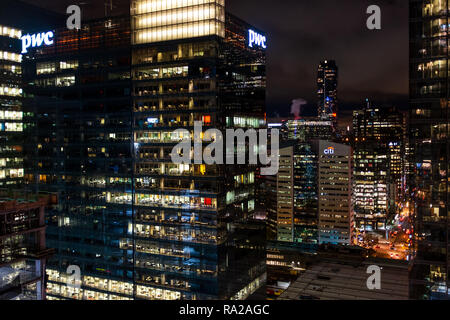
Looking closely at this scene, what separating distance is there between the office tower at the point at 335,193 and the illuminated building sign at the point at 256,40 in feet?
346

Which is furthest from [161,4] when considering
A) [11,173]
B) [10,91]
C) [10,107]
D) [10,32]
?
[11,173]

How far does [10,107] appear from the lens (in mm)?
77688

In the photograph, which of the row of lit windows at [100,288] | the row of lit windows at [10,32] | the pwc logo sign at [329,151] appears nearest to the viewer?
the row of lit windows at [100,288]

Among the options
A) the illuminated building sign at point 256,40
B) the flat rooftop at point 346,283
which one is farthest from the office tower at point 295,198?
the illuminated building sign at point 256,40

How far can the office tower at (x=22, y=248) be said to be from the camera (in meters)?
27.4

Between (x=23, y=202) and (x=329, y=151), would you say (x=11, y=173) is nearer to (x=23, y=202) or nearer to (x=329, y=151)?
(x=23, y=202)

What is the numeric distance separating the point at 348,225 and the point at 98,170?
403 feet

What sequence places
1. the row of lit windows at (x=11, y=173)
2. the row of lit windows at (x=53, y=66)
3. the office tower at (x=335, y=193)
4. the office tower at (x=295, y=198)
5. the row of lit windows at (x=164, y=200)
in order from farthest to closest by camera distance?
1. the office tower at (x=295, y=198)
2. the office tower at (x=335, y=193)
3. the row of lit windows at (x=11, y=173)
4. the row of lit windows at (x=53, y=66)
5. the row of lit windows at (x=164, y=200)

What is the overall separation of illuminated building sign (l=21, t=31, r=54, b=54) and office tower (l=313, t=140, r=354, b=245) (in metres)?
123

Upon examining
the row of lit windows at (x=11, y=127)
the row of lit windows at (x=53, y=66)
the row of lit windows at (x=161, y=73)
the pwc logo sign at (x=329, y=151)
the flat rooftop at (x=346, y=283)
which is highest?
the row of lit windows at (x=53, y=66)

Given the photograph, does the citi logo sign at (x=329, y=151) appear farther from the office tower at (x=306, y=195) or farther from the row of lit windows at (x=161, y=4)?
the row of lit windows at (x=161, y=4)

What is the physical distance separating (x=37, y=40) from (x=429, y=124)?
2469 inches
